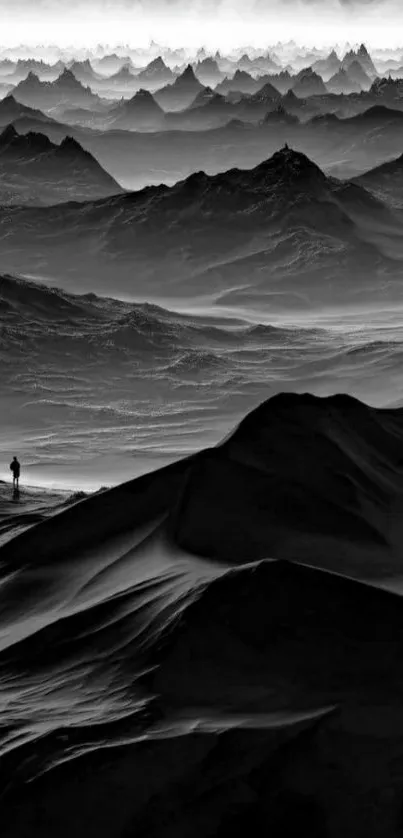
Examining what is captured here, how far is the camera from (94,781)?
2842cm

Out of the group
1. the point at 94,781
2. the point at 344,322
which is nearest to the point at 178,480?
the point at 94,781

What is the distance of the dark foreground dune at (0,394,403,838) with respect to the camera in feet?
91.4

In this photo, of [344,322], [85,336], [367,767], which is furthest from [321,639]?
[344,322]

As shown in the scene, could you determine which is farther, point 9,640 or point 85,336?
point 85,336

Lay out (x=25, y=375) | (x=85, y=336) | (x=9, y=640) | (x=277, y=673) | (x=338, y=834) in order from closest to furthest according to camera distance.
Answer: (x=338, y=834), (x=277, y=673), (x=9, y=640), (x=25, y=375), (x=85, y=336)

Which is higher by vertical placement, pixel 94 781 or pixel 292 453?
pixel 292 453

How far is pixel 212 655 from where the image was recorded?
31031mm

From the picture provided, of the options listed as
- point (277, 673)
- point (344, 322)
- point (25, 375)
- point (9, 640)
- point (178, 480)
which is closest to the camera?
point (277, 673)

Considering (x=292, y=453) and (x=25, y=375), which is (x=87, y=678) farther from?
(x=25, y=375)

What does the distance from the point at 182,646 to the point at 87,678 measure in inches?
85.7

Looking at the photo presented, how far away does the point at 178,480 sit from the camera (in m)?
39.0

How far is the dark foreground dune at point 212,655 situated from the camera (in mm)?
27844

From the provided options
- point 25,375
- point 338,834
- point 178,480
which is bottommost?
point 338,834

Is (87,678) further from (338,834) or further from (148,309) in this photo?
(148,309)
